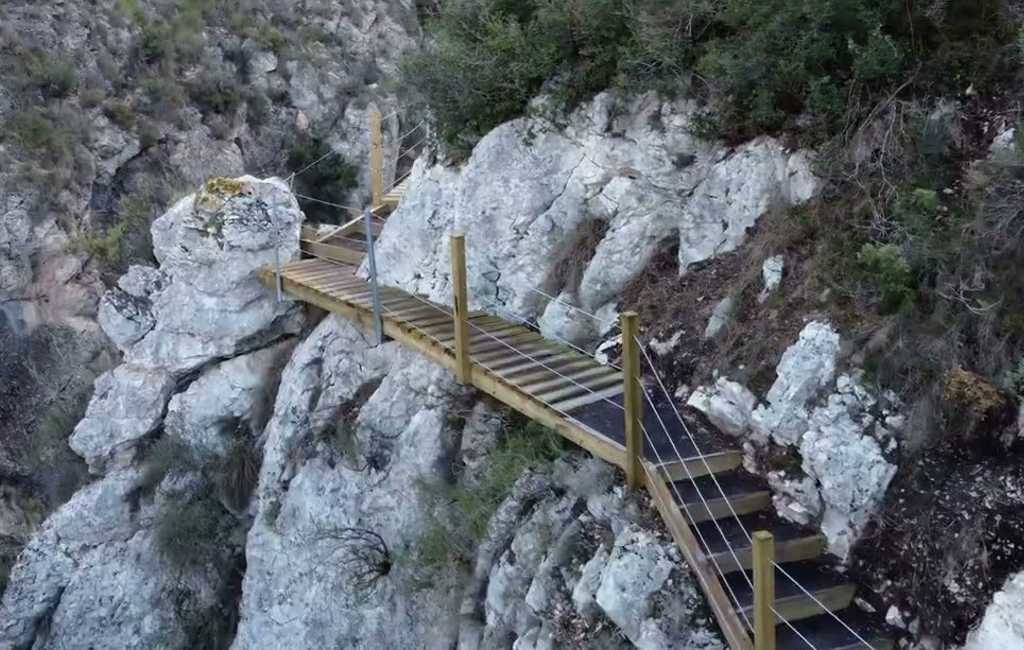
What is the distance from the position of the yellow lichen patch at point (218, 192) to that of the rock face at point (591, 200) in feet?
7.86

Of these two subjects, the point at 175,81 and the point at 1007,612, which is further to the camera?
the point at 175,81

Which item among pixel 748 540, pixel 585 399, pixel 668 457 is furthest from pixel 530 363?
pixel 748 540

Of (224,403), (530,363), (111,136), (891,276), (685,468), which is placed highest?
(891,276)

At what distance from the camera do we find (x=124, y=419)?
32.2 feet

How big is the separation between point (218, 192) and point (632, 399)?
664 centimetres

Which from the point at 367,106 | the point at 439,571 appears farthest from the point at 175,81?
the point at 439,571

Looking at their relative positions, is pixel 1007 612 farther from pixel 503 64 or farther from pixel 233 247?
pixel 233 247

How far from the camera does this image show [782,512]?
16.5ft

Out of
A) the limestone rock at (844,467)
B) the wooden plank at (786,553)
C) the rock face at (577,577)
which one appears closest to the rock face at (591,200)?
the rock face at (577,577)

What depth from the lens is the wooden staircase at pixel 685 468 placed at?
4.44 meters

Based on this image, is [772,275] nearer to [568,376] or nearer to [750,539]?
[568,376]

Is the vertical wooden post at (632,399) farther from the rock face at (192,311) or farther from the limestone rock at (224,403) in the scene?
the rock face at (192,311)

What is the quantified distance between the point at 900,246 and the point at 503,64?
4.40 meters

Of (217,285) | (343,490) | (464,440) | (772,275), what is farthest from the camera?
(217,285)
